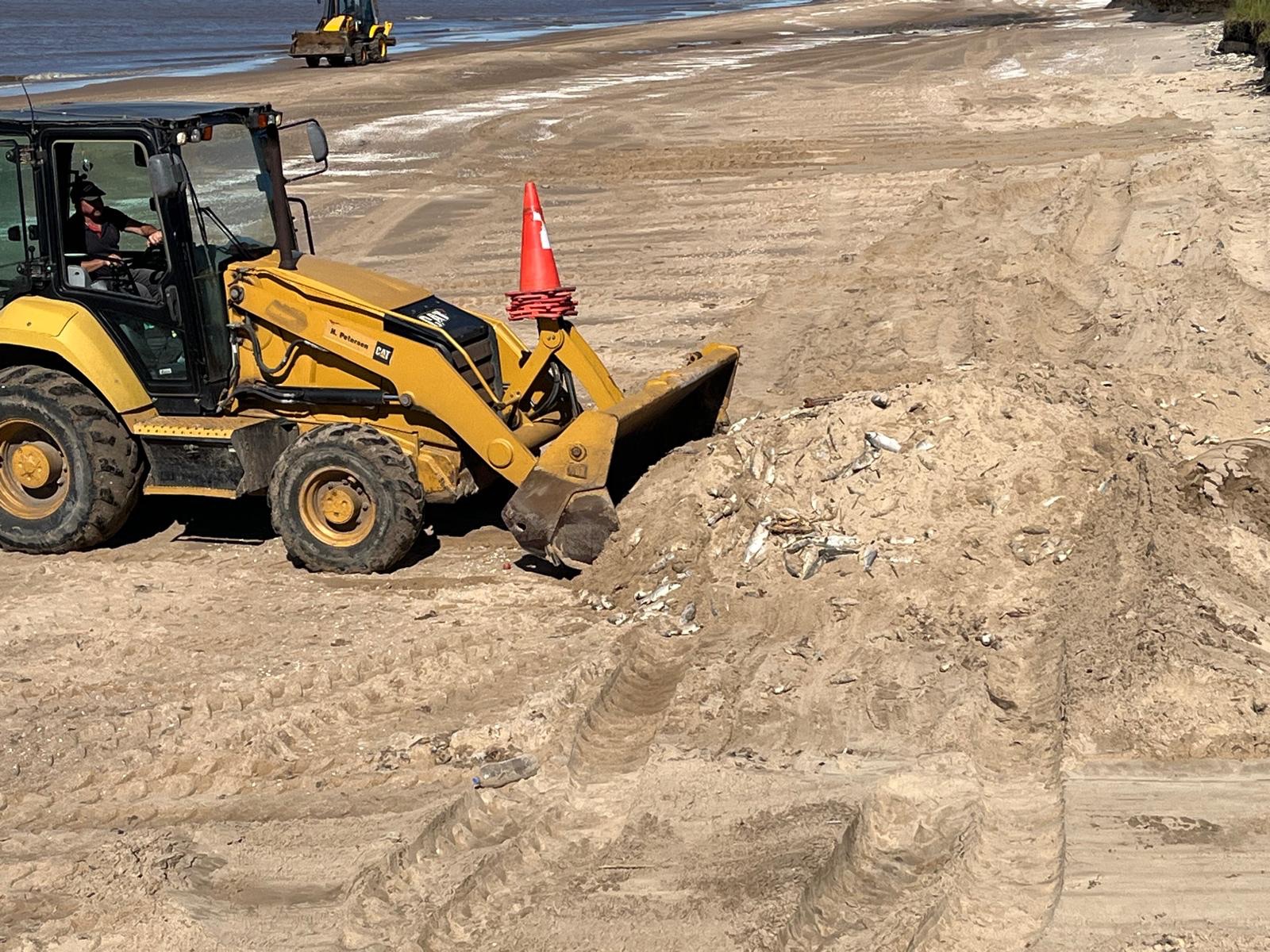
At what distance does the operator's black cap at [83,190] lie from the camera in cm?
731

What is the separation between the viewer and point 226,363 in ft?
24.4

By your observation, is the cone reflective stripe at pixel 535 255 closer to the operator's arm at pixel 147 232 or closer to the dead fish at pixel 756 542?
the dead fish at pixel 756 542

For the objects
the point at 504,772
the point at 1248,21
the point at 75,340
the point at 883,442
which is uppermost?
the point at 1248,21

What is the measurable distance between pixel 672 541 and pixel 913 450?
124 cm

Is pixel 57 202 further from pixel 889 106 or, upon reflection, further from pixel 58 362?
pixel 889 106

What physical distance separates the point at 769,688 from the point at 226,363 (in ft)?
11.6

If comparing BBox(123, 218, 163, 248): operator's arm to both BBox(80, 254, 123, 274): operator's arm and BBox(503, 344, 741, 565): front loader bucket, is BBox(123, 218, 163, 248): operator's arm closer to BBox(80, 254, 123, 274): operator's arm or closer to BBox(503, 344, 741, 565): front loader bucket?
BBox(80, 254, 123, 274): operator's arm

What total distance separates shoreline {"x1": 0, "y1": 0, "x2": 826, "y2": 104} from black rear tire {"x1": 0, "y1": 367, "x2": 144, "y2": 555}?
23.0 meters

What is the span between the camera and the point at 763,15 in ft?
172

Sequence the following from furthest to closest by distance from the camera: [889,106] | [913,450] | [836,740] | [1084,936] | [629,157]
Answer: [889,106], [629,157], [913,450], [836,740], [1084,936]

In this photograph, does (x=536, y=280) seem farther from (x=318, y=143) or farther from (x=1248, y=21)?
(x=1248, y=21)

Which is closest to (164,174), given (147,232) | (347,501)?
(147,232)

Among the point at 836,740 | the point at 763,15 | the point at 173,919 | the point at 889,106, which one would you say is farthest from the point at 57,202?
the point at 763,15

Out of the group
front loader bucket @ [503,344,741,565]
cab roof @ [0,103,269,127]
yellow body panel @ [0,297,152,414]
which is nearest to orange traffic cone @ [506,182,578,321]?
front loader bucket @ [503,344,741,565]
